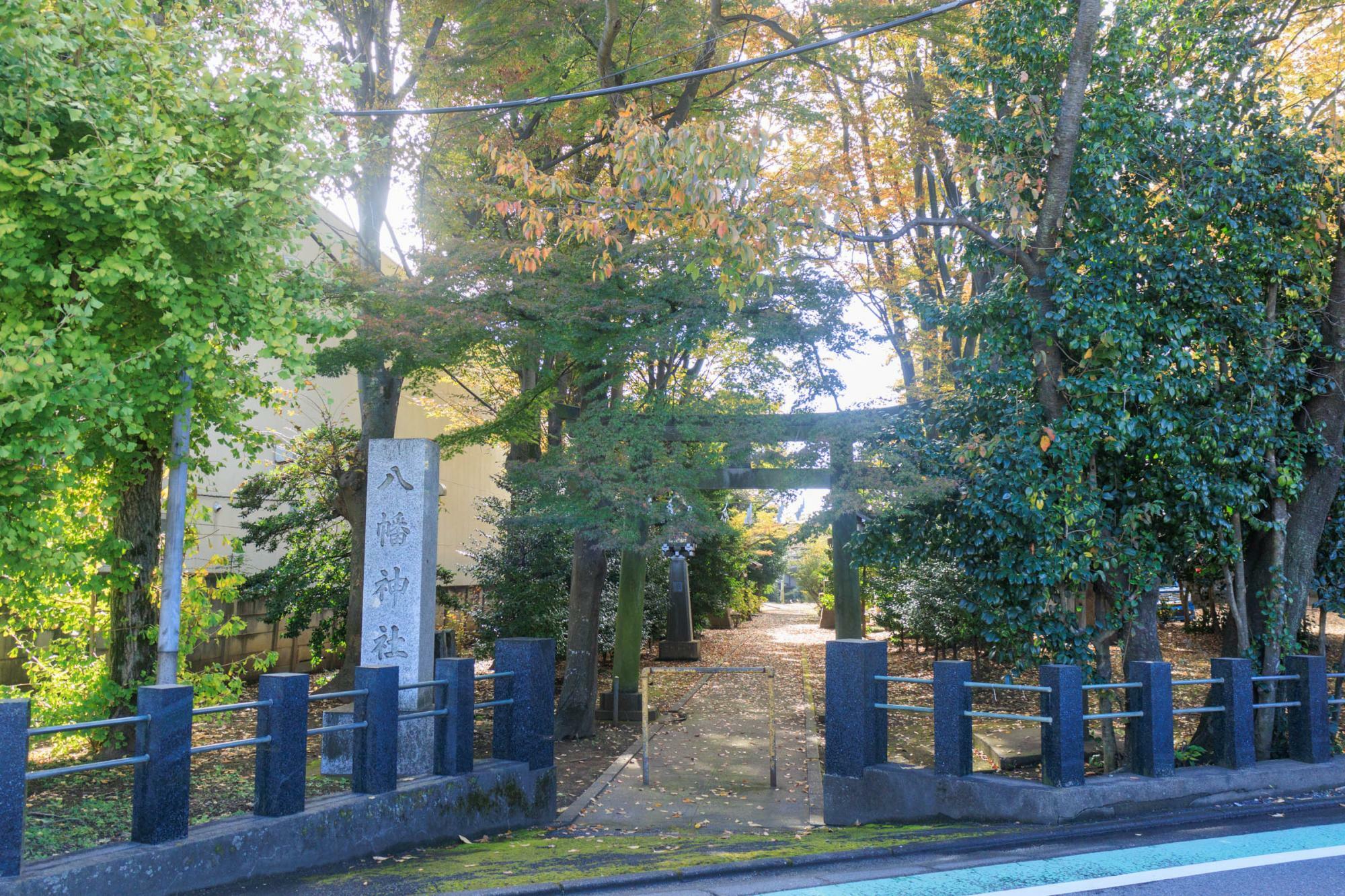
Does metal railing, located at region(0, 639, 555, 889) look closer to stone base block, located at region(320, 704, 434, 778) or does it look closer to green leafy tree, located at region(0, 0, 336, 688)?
stone base block, located at region(320, 704, 434, 778)

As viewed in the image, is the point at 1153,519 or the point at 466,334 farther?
the point at 466,334

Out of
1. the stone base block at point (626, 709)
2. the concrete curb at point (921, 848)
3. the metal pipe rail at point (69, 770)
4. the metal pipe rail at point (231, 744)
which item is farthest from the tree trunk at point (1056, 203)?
the stone base block at point (626, 709)

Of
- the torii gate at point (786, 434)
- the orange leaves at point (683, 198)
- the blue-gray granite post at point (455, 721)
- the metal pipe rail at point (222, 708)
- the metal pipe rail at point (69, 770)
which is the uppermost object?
the orange leaves at point (683, 198)

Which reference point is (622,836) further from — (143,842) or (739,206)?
(739,206)

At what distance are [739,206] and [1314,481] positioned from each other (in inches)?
256

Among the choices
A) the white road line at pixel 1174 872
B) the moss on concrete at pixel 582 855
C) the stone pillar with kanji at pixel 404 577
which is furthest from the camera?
the stone pillar with kanji at pixel 404 577

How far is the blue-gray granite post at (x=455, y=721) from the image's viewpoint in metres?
8.32

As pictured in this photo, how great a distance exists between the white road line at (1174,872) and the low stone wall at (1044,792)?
1415mm

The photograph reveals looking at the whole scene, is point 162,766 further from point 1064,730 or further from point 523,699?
point 1064,730

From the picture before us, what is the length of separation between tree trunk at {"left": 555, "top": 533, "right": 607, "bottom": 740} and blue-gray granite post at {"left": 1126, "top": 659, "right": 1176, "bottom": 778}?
8.24 meters

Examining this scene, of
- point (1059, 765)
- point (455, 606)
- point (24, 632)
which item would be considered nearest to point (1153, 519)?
point (1059, 765)

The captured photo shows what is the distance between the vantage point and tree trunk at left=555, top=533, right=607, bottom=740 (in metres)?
14.7

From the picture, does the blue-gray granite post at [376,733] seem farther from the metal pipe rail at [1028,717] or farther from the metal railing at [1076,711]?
the metal pipe rail at [1028,717]

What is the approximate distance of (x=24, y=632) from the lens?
489 inches
